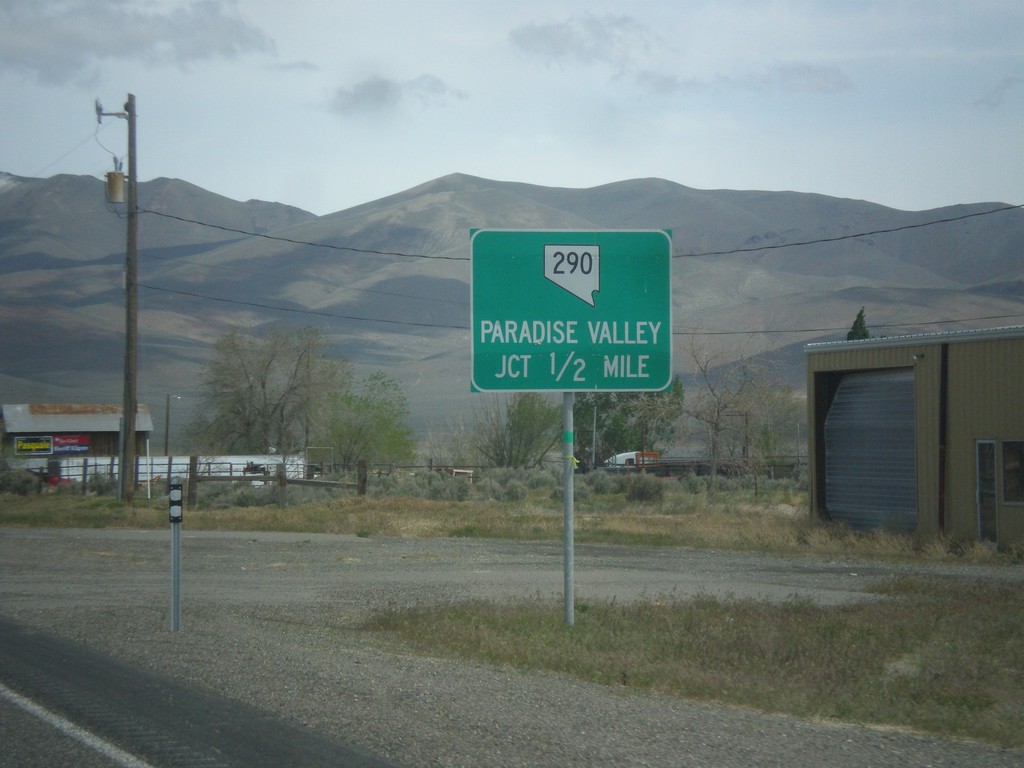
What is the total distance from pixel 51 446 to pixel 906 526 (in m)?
60.7

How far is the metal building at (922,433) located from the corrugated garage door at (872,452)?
25 millimetres

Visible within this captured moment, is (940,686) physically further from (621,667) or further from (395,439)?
(395,439)

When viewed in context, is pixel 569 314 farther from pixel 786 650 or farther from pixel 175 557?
pixel 175 557

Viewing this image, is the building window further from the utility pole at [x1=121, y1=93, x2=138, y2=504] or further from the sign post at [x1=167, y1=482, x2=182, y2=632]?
the utility pole at [x1=121, y1=93, x2=138, y2=504]

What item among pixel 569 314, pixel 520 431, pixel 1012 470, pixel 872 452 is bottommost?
pixel 1012 470

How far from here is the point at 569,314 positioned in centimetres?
1143

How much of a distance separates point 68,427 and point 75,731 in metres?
73.0

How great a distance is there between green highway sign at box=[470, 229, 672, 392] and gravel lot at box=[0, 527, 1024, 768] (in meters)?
3.23

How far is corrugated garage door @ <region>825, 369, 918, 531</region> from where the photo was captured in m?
25.0

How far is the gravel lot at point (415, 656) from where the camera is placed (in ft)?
21.6

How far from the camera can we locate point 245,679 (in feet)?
26.7

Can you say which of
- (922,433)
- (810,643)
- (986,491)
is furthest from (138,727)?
(922,433)

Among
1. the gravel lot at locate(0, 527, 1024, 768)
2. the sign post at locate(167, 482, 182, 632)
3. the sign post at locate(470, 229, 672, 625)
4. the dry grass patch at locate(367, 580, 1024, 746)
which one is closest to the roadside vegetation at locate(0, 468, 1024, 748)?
the dry grass patch at locate(367, 580, 1024, 746)

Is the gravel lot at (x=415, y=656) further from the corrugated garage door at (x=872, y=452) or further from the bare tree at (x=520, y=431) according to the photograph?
the bare tree at (x=520, y=431)
